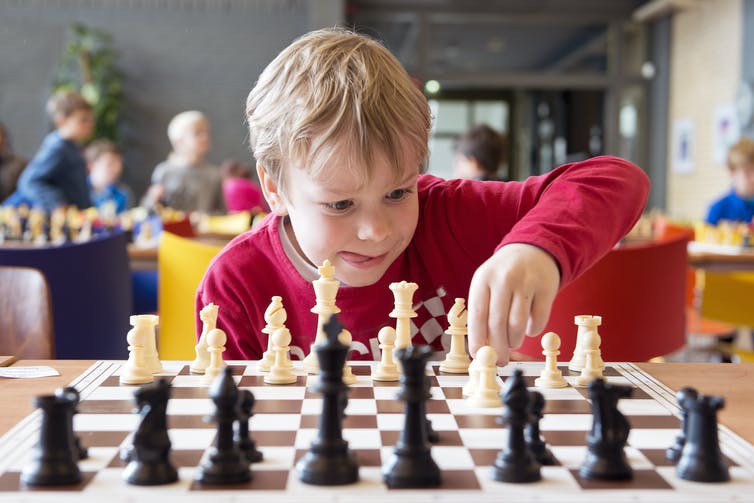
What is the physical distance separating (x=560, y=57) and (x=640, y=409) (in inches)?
445

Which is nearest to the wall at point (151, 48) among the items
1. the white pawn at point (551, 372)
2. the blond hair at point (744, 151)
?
the blond hair at point (744, 151)

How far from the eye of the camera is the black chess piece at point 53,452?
2.33 ft

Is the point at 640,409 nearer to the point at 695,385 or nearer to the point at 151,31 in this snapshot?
the point at 695,385

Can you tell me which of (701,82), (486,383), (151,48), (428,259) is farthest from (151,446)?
(701,82)

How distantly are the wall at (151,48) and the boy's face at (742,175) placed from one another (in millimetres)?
5988

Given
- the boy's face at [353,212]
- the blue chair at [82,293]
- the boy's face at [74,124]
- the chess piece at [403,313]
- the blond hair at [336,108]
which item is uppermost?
the boy's face at [74,124]

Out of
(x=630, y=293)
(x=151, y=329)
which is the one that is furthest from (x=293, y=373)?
(x=630, y=293)

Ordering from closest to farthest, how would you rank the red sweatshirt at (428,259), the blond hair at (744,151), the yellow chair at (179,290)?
the red sweatshirt at (428,259)
the yellow chair at (179,290)
the blond hair at (744,151)

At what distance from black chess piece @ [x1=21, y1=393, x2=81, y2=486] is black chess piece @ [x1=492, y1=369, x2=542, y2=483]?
1.16 feet

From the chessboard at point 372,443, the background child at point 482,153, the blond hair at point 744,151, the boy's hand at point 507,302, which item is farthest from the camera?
the blond hair at point 744,151

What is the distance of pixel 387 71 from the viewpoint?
4.56 ft

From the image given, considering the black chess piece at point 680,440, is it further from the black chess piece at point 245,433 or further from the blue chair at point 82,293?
the blue chair at point 82,293

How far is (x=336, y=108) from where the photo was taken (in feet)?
4.32

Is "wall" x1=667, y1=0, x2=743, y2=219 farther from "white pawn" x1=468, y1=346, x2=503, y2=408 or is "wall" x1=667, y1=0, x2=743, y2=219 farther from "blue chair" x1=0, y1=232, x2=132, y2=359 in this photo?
"white pawn" x1=468, y1=346, x2=503, y2=408
